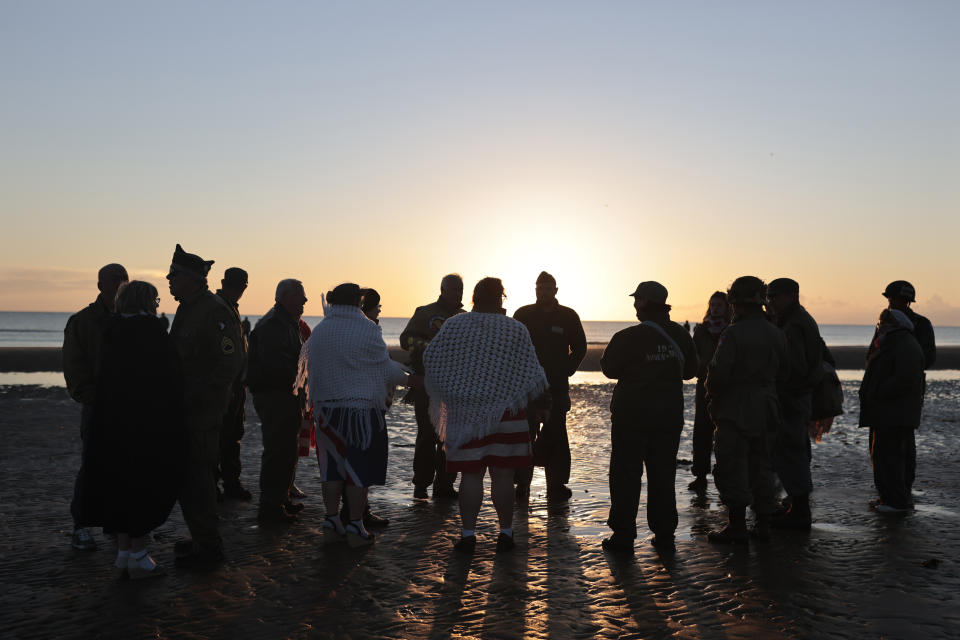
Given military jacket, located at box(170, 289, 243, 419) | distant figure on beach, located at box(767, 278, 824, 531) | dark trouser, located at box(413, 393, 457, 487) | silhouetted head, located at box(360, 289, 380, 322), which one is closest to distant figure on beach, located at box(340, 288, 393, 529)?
silhouetted head, located at box(360, 289, 380, 322)

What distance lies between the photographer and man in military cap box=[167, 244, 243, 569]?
17.5 feet

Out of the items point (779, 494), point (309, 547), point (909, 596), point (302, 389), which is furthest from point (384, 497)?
point (909, 596)

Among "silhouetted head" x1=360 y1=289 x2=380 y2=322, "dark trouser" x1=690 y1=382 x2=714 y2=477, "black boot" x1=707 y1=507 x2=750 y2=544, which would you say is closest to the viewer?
"black boot" x1=707 y1=507 x2=750 y2=544

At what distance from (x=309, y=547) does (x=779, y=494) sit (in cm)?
516

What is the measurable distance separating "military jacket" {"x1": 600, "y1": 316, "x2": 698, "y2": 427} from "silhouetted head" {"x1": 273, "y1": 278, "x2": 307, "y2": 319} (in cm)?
282

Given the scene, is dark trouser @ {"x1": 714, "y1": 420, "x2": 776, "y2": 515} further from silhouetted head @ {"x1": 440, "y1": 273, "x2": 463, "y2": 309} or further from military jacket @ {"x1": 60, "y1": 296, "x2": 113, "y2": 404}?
military jacket @ {"x1": 60, "y1": 296, "x2": 113, "y2": 404}

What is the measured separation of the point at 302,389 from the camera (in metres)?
7.30

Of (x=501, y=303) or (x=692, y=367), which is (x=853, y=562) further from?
(x=501, y=303)

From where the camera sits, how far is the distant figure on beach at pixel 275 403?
6594mm

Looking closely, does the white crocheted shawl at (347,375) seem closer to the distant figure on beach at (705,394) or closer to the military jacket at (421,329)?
the military jacket at (421,329)

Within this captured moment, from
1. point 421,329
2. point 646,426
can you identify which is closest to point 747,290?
point 646,426

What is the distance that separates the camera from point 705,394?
27.5ft

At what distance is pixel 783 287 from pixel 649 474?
86.0 inches

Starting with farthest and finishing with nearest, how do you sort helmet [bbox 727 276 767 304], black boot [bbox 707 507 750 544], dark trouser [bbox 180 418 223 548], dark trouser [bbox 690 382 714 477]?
dark trouser [bbox 690 382 714 477] < helmet [bbox 727 276 767 304] < black boot [bbox 707 507 750 544] < dark trouser [bbox 180 418 223 548]
